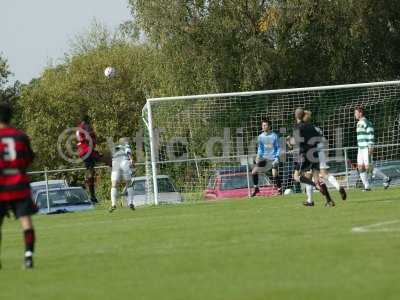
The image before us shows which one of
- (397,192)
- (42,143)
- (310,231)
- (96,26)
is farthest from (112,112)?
(310,231)

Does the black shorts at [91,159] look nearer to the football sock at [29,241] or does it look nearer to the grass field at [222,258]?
the grass field at [222,258]

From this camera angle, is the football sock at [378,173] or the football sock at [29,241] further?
the football sock at [378,173]

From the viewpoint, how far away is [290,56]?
133ft

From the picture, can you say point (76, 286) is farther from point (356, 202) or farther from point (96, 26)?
point (96, 26)

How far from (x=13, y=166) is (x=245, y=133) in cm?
2019

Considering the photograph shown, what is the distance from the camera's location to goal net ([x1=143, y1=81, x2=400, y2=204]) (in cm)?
3070

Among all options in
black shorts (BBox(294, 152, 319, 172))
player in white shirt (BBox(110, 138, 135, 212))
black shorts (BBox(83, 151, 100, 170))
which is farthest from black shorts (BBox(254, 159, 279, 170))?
black shorts (BBox(294, 152, 319, 172))

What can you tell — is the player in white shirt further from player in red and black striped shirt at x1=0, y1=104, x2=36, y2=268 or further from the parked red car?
player in red and black striped shirt at x1=0, y1=104, x2=36, y2=268

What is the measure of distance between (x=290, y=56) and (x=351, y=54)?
2421mm

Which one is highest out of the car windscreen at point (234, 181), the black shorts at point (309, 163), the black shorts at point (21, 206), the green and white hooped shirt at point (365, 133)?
the green and white hooped shirt at point (365, 133)

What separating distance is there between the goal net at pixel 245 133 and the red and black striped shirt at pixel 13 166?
1791 cm

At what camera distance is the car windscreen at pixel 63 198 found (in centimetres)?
3216

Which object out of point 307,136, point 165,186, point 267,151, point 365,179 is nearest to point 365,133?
point 365,179

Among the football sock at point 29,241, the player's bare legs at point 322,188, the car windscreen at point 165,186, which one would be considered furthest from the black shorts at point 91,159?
the football sock at point 29,241
